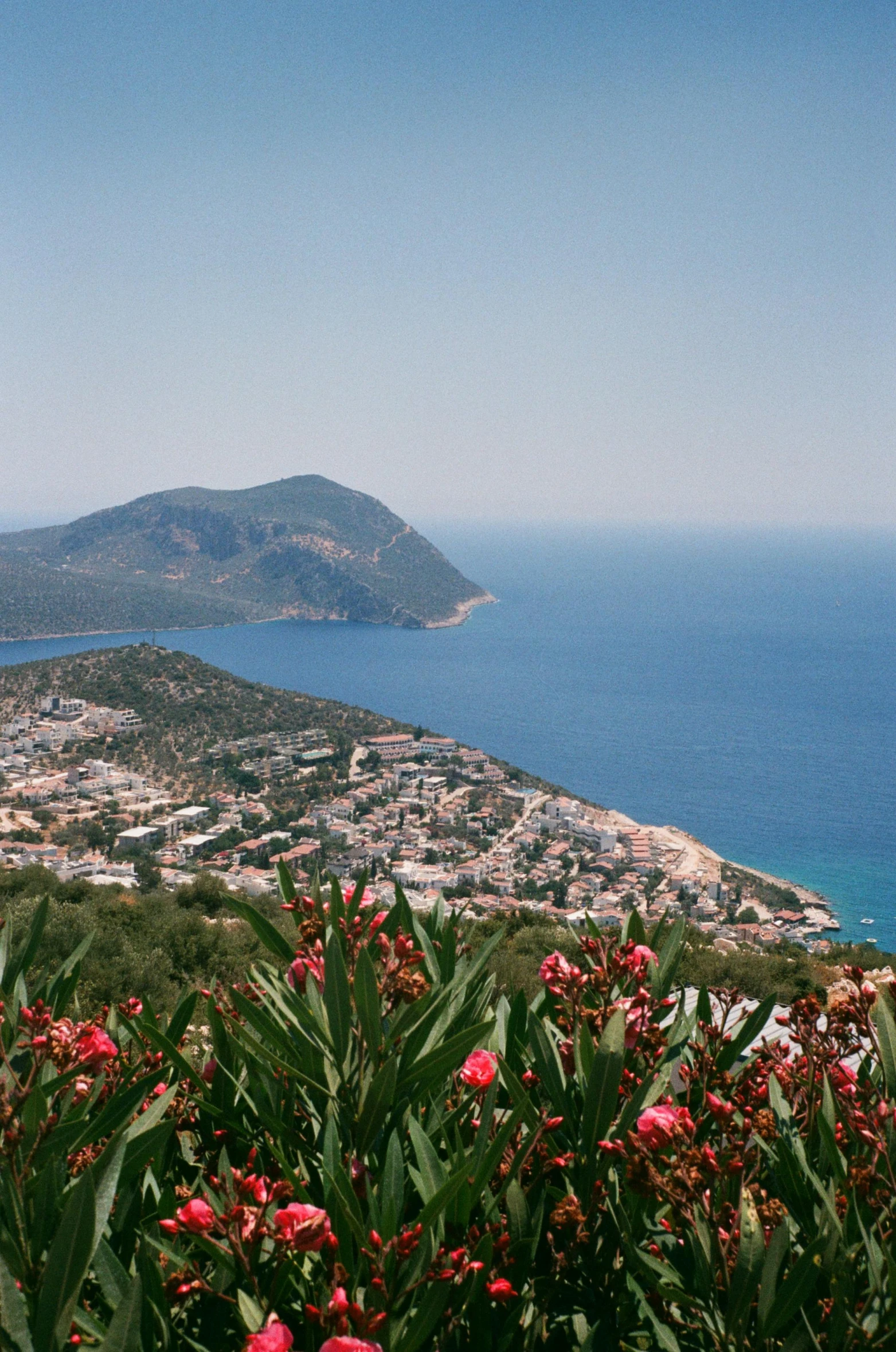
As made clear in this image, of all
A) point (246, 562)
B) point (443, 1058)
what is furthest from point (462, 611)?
point (443, 1058)

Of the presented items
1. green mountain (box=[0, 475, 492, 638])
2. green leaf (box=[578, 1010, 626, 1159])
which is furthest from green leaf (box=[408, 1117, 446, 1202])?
green mountain (box=[0, 475, 492, 638])

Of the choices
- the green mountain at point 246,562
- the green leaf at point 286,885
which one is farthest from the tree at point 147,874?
the green mountain at point 246,562

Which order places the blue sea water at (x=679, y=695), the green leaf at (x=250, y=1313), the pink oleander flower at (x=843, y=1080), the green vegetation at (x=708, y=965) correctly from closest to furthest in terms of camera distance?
the green leaf at (x=250, y=1313) → the pink oleander flower at (x=843, y=1080) → the green vegetation at (x=708, y=965) → the blue sea water at (x=679, y=695)

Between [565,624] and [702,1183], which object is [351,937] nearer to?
[702,1183]

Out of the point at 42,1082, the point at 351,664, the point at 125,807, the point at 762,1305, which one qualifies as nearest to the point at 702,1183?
the point at 762,1305

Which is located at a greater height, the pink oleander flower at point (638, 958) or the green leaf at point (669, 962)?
the pink oleander flower at point (638, 958)

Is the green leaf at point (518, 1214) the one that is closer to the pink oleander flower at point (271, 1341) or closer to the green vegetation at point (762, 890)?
the pink oleander flower at point (271, 1341)

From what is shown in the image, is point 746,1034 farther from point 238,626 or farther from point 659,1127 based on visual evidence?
point 238,626
